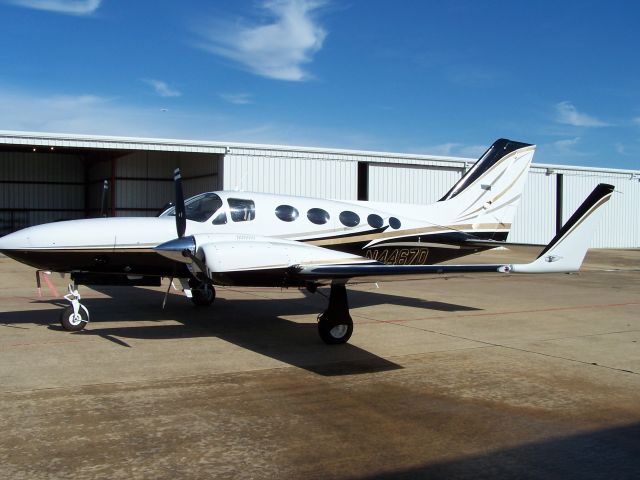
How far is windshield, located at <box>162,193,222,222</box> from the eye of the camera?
11.0m

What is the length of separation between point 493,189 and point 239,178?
58.4 ft

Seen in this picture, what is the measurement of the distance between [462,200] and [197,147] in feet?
61.8

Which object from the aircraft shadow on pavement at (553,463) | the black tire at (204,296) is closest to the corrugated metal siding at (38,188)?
the black tire at (204,296)

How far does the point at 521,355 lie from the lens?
9.20 meters

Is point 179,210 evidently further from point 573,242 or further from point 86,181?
point 86,181

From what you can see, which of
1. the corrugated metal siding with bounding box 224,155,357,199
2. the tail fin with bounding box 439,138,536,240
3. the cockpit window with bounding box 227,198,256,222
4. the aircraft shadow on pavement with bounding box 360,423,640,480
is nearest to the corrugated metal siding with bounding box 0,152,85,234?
the corrugated metal siding with bounding box 224,155,357,199

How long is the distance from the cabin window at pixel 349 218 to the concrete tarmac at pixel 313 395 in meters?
1.93

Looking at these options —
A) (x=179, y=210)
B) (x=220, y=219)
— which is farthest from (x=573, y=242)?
(x=179, y=210)

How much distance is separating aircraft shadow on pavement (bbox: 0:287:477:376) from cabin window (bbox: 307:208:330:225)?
1.98 meters

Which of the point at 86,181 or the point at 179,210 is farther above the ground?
the point at 86,181

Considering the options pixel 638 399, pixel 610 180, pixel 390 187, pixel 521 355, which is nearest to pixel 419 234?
pixel 521 355

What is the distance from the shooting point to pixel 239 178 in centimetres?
3081

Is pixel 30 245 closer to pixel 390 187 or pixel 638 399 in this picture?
pixel 638 399

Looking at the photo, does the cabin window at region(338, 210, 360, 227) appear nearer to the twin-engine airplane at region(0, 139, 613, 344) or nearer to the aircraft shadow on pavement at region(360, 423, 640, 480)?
the twin-engine airplane at region(0, 139, 613, 344)
